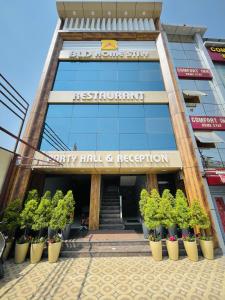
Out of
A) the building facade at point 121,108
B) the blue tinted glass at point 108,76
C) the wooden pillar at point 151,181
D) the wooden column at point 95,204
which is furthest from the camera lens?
the blue tinted glass at point 108,76

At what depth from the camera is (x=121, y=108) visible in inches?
410

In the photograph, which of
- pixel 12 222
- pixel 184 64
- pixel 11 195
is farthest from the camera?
pixel 184 64

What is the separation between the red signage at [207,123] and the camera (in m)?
9.68

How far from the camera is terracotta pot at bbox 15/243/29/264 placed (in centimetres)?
595

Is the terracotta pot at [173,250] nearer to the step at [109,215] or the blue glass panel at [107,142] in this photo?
the step at [109,215]

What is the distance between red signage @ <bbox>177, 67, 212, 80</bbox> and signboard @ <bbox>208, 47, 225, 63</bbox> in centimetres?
272

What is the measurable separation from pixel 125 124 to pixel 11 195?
24.7 feet

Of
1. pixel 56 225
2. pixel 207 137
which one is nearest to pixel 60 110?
pixel 56 225

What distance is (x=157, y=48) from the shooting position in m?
12.9

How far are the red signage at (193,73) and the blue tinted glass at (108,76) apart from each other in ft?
5.10

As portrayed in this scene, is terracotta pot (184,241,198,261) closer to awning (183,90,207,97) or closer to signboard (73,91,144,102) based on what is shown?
signboard (73,91,144,102)

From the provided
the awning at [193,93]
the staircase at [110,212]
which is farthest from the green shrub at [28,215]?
the awning at [193,93]

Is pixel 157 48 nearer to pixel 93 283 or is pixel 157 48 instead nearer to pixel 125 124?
pixel 125 124

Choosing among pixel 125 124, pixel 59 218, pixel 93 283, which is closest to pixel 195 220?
pixel 93 283
